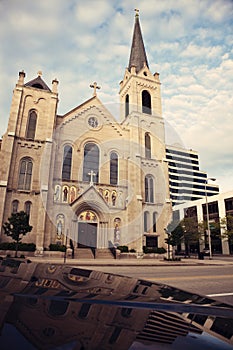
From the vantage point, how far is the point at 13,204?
26.3 meters

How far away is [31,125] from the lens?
30312mm

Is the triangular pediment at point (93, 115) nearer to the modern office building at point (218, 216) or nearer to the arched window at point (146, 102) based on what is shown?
the arched window at point (146, 102)

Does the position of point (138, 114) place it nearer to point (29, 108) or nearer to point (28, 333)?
point (29, 108)

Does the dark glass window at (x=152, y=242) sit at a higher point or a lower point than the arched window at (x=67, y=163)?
lower

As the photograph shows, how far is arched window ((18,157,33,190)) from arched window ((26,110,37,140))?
3.20 metres

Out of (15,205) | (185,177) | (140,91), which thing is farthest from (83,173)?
(185,177)

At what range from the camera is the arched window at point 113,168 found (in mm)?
31922

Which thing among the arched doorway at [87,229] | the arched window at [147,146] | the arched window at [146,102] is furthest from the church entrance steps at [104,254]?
the arched window at [146,102]

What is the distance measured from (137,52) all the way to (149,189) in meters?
26.5

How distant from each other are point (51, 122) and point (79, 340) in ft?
101

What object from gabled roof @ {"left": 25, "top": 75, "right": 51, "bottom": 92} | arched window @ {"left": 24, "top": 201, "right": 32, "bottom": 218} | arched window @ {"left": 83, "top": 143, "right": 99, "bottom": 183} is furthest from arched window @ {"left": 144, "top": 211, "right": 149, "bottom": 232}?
gabled roof @ {"left": 25, "top": 75, "right": 51, "bottom": 92}

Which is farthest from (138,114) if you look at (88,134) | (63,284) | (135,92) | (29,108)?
(63,284)

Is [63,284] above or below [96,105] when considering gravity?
below

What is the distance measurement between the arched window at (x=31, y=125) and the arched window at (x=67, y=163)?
14.7 feet
